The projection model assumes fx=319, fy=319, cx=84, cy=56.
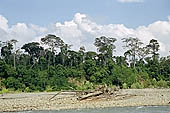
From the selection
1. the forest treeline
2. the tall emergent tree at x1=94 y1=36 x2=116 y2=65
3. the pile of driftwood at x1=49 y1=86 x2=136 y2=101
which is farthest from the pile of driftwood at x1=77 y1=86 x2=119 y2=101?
the tall emergent tree at x1=94 y1=36 x2=116 y2=65

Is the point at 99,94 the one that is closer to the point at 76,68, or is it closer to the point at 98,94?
the point at 98,94

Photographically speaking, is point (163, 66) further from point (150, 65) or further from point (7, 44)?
point (7, 44)

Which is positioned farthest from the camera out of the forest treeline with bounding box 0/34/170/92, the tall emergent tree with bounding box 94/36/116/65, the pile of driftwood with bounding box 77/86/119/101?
the tall emergent tree with bounding box 94/36/116/65

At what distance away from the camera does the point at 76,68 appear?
252 ft

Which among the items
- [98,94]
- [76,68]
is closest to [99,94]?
[98,94]

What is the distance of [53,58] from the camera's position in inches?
3199

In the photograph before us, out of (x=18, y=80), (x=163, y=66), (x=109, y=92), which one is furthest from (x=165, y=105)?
(x=163, y=66)

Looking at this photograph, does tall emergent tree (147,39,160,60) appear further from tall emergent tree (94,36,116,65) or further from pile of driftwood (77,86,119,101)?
pile of driftwood (77,86,119,101)

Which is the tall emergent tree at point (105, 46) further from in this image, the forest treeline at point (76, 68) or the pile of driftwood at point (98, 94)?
the pile of driftwood at point (98, 94)

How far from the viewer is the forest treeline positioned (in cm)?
6512

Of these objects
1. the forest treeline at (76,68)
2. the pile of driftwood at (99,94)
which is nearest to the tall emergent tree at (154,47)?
the forest treeline at (76,68)

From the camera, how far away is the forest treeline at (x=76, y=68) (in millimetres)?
65125

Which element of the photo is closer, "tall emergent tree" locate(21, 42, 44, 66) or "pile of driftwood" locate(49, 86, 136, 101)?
"pile of driftwood" locate(49, 86, 136, 101)

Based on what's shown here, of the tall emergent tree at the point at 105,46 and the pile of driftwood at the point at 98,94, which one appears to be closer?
the pile of driftwood at the point at 98,94
